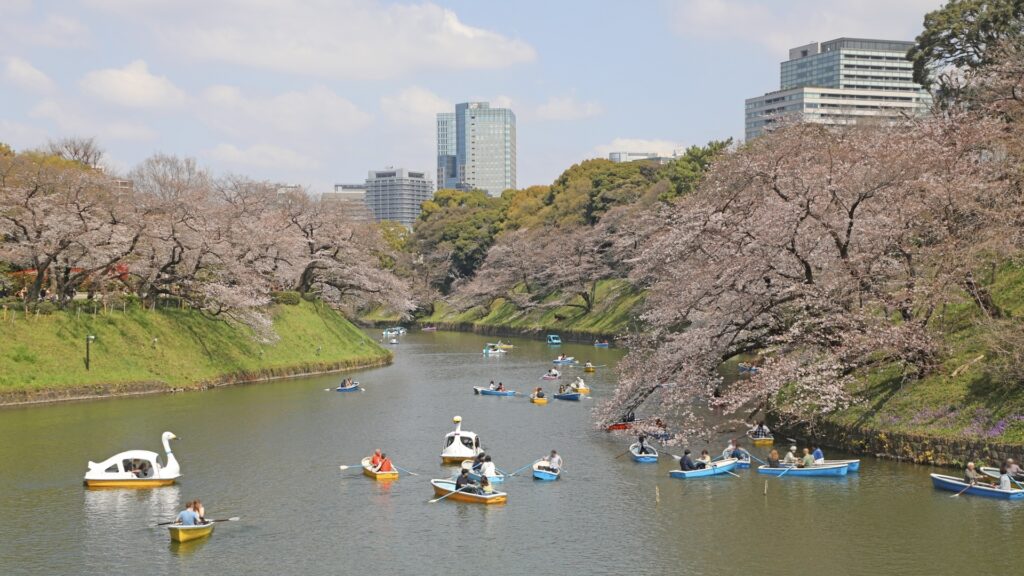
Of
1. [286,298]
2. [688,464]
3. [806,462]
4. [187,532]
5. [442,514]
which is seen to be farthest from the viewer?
[286,298]

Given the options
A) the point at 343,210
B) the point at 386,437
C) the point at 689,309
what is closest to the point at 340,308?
the point at 343,210

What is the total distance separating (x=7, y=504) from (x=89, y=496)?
7.75 feet

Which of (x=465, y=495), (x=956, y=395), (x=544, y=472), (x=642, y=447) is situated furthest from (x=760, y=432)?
(x=465, y=495)

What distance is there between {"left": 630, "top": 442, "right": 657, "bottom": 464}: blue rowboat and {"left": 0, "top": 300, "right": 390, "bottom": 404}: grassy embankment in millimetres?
30552

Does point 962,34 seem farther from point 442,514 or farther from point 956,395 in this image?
point 442,514

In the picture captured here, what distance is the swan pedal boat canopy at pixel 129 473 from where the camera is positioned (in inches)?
1244

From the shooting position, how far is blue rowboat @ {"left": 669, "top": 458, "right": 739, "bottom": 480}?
106ft

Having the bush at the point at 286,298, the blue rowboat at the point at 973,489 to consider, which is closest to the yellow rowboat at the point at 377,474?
the blue rowboat at the point at 973,489

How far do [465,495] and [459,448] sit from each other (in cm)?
686

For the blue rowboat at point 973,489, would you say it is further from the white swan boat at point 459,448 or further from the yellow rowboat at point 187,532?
the yellow rowboat at point 187,532

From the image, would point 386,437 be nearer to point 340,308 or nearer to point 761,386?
point 761,386

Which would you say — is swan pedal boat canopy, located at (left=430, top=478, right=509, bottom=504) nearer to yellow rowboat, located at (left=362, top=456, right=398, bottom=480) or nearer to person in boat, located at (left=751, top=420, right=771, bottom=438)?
yellow rowboat, located at (left=362, top=456, right=398, bottom=480)

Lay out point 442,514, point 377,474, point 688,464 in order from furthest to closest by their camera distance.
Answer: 1. point 377,474
2. point 688,464
3. point 442,514

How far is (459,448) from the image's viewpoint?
120ft
